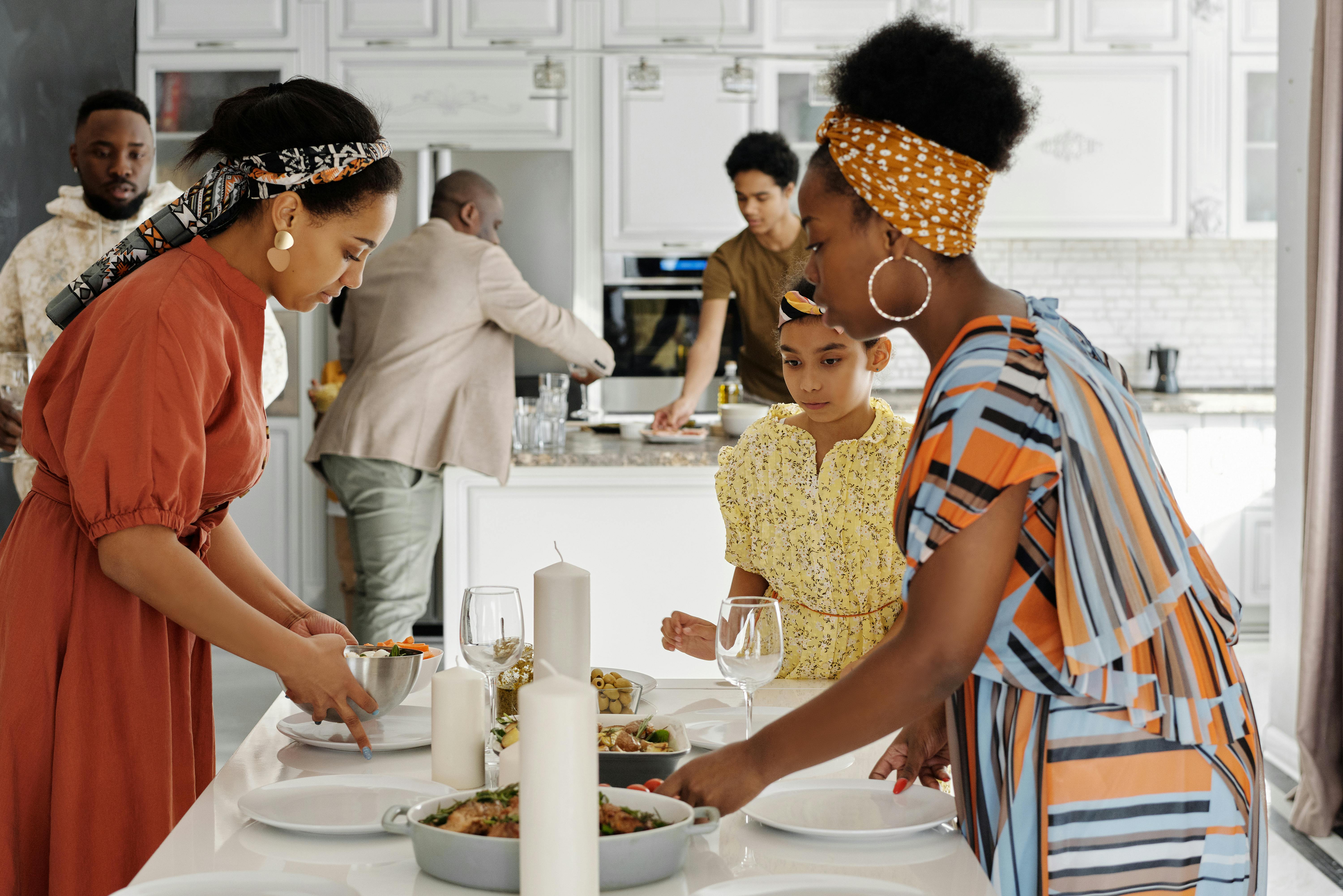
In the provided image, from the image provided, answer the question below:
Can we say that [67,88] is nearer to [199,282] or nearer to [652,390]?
[652,390]

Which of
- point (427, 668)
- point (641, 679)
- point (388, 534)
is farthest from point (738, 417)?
point (427, 668)

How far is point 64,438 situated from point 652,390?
3.83m

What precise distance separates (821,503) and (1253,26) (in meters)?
4.11

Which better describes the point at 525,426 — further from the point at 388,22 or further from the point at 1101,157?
the point at 1101,157

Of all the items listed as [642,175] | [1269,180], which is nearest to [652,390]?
[642,175]

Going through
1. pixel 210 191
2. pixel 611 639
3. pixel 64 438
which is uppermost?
pixel 210 191

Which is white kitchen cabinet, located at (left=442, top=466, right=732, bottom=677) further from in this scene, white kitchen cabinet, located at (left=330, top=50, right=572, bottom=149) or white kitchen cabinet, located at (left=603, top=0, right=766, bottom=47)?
white kitchen cabinet, located at (left=603, top=0, right=766, bottom=47)

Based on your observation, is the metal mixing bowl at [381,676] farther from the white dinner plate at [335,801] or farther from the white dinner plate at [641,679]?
the white dinner plate at [641,679]

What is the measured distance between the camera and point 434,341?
342 cm

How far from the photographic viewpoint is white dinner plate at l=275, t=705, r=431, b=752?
1.29 metres

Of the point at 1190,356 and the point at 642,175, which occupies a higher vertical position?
the point at 642,175

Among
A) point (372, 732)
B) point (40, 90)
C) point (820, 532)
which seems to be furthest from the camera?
point (40, 90)

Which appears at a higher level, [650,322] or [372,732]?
[650,322]

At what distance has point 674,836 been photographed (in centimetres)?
90
